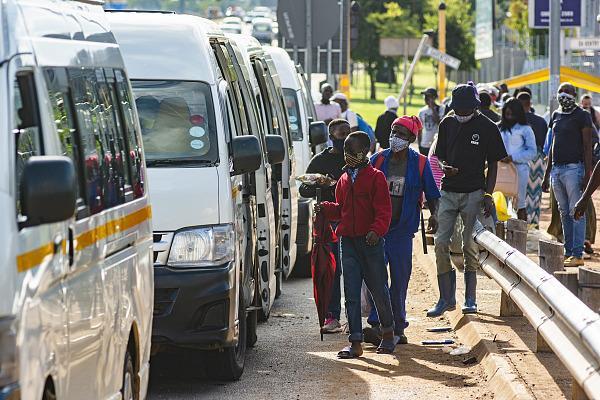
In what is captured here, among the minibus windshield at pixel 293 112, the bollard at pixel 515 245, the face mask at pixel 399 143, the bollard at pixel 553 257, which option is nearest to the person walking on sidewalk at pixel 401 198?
the face mask at pixel 399 143

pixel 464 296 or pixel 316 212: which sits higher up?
pixel 316 212

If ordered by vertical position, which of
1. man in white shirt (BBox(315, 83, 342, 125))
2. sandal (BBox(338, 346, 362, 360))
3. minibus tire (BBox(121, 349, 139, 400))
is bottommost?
sandal (BBox(338, 346, 362, 360))

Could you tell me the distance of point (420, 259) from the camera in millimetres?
18578

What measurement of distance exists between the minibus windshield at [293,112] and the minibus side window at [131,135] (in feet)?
33.1

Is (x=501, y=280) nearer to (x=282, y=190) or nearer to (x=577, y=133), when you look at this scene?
(x=282, y=190)

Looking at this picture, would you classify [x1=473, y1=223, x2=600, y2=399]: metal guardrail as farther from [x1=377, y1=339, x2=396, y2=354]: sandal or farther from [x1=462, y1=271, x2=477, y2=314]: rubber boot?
[x1=462, y1=271, x2=477, y2=314]: rubber boot

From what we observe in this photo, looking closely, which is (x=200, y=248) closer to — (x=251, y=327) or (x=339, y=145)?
(x=251, y=327)

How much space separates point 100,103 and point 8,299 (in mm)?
2431

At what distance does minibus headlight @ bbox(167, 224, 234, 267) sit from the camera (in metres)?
9.93

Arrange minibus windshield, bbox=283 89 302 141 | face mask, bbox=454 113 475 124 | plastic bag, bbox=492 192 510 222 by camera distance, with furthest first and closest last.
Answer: minibus windshield, bbox=283 89 302 141, plastic bag, bbox=492 192 510 222, face mask, bbox=454 113 475 124

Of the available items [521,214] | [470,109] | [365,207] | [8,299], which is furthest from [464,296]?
[8,299]

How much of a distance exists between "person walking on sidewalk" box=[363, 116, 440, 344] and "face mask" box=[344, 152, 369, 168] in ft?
3.15

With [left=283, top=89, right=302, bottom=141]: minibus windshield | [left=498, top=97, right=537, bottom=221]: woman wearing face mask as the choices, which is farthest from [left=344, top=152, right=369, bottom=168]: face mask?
[left=498, top=97, right=537, bottom=221]: woman wearing face mask

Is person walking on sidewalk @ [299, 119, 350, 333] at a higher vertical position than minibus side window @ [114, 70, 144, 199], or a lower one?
lower
